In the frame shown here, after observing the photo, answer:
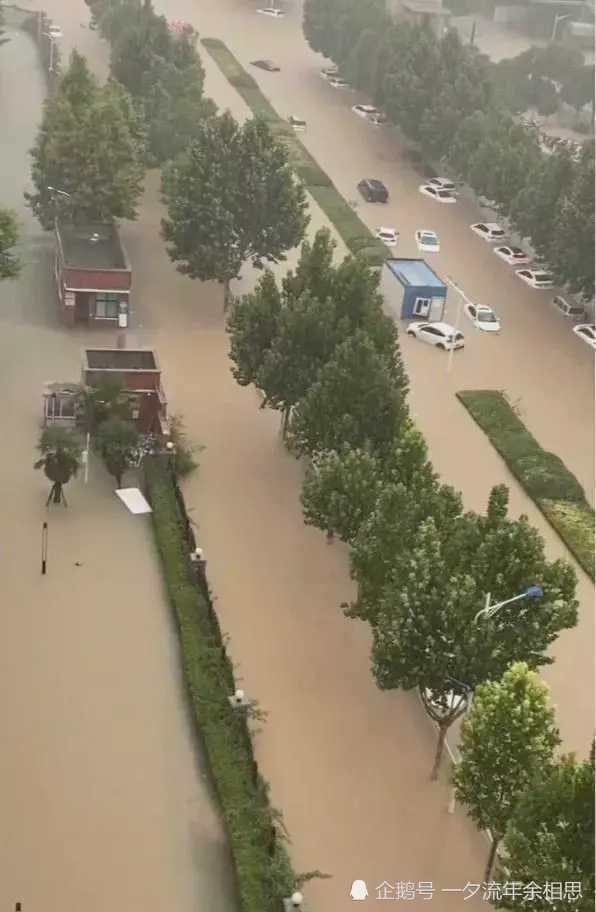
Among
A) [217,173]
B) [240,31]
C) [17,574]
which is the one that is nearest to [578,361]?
[217,173]

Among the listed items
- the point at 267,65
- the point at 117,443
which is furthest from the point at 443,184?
the point at 117,443

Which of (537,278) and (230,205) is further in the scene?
(537,278)

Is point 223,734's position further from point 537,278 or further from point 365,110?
point 365,110

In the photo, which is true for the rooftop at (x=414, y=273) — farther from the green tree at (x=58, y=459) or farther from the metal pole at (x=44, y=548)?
the metal pole at (x=44, y=548)

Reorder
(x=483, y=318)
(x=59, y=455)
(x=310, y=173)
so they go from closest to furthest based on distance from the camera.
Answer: (x=59, y=455)
(x=483, y=318)
(x=310, y=173)

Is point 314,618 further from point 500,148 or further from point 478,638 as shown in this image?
point 500,148

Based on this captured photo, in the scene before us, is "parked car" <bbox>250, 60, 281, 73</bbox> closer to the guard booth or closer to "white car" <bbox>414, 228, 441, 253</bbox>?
"white car" <bbox>414, 228, 441, 253</bbox>

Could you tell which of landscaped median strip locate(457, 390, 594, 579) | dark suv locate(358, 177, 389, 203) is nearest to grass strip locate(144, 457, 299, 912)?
landscaped median strip locate(457, 390, 594, 579)
